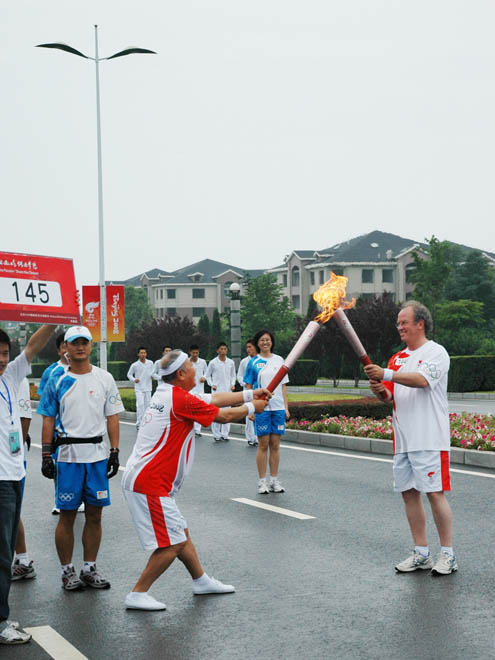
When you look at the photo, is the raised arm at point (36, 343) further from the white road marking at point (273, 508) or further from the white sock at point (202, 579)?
the white road marking at point (273, 508)

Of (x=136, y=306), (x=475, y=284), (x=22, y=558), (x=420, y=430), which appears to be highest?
(x=136, y=306)

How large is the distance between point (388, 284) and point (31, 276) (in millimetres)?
81958

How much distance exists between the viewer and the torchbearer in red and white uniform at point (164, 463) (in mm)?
5594

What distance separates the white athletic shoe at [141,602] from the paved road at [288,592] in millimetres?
55

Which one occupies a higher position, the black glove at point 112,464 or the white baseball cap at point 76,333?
the white baseball cap at point 76,333

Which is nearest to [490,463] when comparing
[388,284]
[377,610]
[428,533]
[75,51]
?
[428,533]

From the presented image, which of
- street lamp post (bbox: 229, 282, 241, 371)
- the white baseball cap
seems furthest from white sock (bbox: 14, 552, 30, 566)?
street lamp post (bbox: 229, 282, 241, 371)

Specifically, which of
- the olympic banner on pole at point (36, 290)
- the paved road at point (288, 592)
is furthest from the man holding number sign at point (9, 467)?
the paved road at point (288, 592)

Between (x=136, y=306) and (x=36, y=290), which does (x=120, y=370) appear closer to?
(x=136, y=306)

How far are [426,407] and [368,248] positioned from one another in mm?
82719

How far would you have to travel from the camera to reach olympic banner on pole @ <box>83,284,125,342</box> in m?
28.0

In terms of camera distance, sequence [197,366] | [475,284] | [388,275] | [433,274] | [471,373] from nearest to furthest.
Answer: [197,366] → [471,373] → [433,274] → [475,284] → [388,275]

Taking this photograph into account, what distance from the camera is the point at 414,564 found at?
645 centimetres

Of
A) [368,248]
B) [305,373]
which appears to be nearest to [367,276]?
[368,248]
